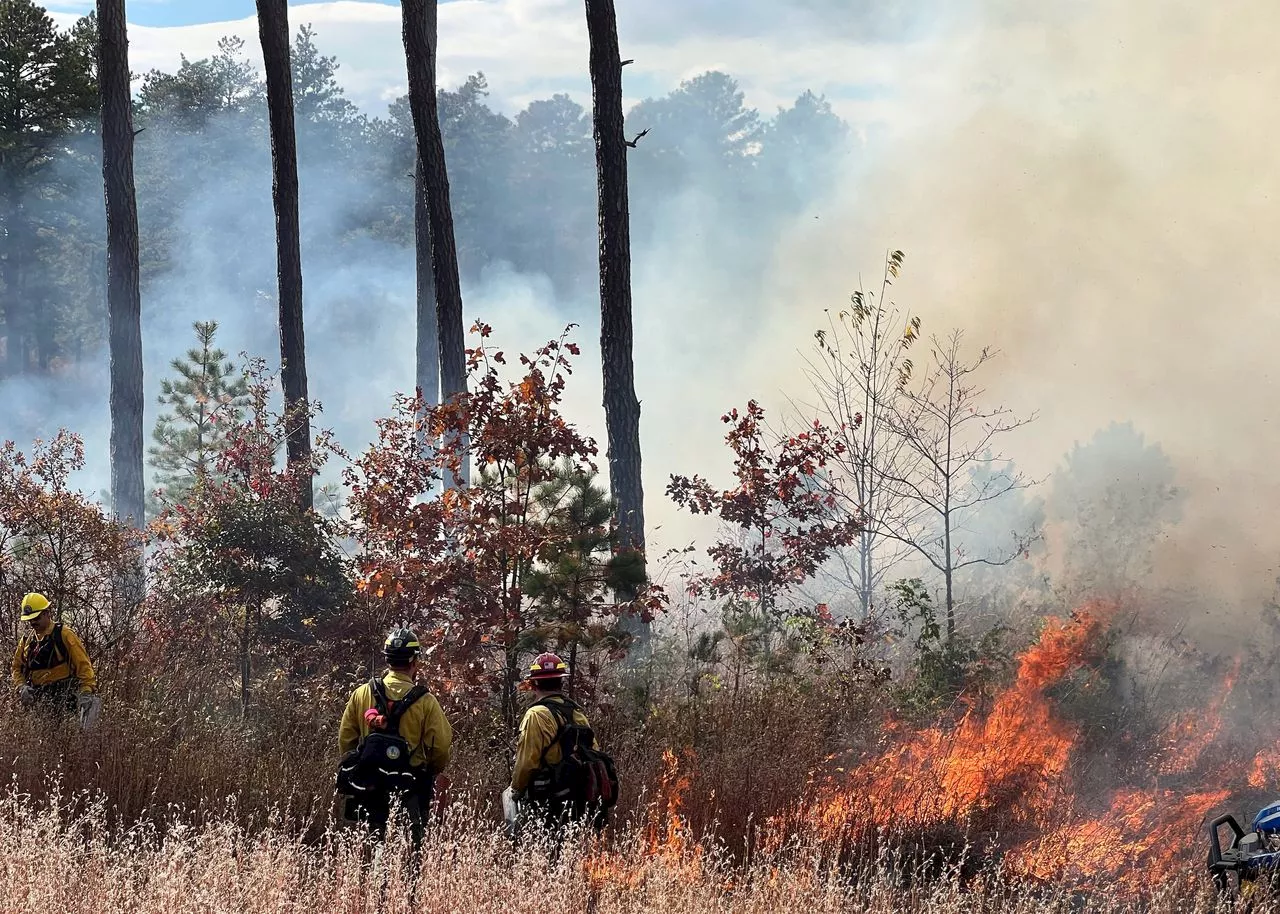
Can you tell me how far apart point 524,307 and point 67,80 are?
1925 centimetres

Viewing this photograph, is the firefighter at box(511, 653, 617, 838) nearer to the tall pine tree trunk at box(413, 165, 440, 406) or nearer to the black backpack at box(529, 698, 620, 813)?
the black backpack at box(529, 698, 620, 813)

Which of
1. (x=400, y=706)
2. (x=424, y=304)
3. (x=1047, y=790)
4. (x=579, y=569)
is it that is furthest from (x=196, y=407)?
(x=400, y=706)

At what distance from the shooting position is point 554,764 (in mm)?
7723

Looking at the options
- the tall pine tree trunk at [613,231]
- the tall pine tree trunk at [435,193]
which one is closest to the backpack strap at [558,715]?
the tall pine tree trunk at [613,231]

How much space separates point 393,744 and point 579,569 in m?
2.34

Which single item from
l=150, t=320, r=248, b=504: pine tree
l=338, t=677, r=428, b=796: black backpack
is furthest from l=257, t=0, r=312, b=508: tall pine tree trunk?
l=338, t=677, r=428, b=796: black backpack

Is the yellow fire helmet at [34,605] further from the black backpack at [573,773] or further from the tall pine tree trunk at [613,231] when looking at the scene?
the tall pine tree trunk at [613,231]

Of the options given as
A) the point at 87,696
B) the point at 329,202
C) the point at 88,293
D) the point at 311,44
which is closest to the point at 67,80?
the point at 88,293

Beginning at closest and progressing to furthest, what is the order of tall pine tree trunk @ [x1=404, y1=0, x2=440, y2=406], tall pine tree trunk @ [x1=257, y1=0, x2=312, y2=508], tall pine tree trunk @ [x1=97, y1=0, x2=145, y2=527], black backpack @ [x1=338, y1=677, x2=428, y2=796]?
1. black backpack @ [x1=338, y1=677, x2=428, y2=796]
2. tall pine tree trunk @ [x1=97, y1=0, x2=145, y2=527]
3. tall pine tree trunk @ [x1=257, y1=0, x2=312, y2=508]
4. tall pine tree trunk @ [x1=404, y1=0, x2=440, y2=406]

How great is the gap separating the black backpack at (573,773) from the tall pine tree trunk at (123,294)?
Answer: 12860 millimetres

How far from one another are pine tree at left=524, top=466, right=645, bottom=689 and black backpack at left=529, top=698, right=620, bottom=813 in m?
1.88

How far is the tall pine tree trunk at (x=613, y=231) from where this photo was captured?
1464 centimetres

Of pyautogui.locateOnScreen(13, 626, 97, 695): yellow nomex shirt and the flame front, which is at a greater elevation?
pyautogui.locateOnScreen(13, 626, 97, 695): yellow nomex shirt

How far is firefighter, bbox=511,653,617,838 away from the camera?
7.70 meters
